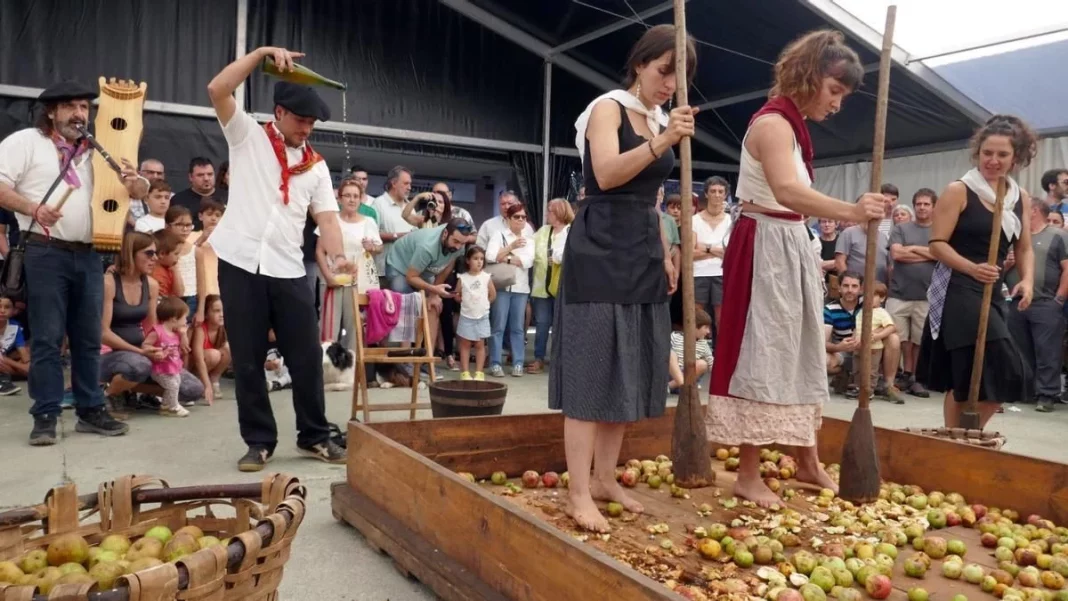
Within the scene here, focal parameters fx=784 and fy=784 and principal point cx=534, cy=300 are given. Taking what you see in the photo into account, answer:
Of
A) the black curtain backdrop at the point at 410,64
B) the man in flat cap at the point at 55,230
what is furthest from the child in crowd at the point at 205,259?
the black curtain backdrop at the point at 410,64

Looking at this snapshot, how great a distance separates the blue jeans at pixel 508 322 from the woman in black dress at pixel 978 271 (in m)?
4.63

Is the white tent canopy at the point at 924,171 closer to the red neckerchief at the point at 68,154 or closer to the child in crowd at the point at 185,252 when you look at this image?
the child in crowd at the point at 185,252

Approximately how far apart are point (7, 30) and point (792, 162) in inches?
345

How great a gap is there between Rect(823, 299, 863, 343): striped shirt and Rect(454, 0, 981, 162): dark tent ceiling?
365 cm

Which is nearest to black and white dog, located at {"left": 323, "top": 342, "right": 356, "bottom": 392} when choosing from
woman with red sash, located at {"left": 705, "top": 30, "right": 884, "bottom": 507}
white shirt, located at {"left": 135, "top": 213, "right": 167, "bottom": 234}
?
white shirt, located at {"left": 135, "top": 213, "right": 167, "bottom": 234}

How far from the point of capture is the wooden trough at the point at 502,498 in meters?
1.99

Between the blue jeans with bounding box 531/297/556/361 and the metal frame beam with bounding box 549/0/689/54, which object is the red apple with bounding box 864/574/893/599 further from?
the metal frame beam with bounding box 549/0/689/54

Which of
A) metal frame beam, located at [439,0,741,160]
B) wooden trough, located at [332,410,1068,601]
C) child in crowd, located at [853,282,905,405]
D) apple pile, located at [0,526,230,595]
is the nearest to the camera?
apple pile, located at [0,526,230,595]

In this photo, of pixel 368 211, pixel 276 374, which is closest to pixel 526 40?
pixel 368 211

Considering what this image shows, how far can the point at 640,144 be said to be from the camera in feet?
9.18

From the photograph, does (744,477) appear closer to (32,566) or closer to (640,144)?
(640,144)

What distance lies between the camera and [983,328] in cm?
380

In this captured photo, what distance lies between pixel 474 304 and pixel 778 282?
4.80 m

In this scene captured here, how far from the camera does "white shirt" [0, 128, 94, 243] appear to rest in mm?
4289
